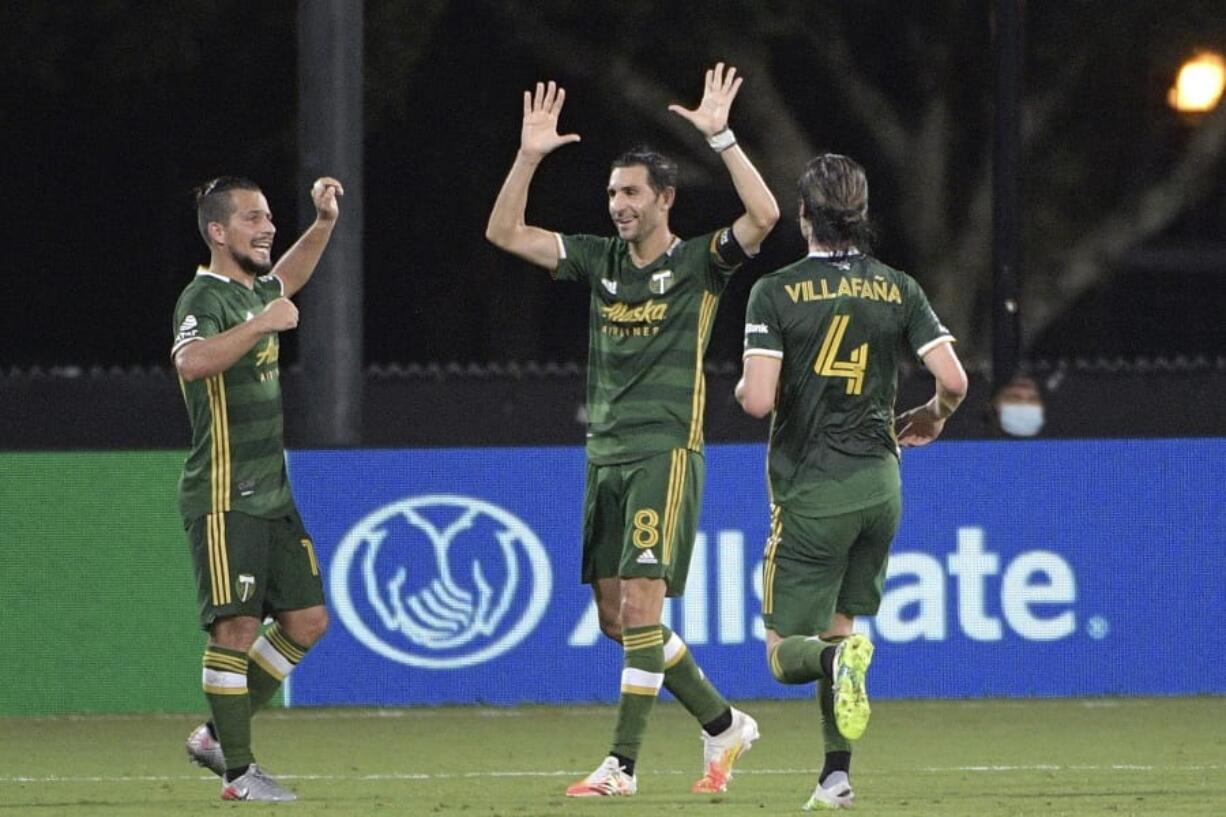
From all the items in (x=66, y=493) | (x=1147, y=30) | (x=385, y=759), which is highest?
(x=1147, y=30)

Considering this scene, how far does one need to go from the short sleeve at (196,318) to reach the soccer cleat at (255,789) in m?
1.44

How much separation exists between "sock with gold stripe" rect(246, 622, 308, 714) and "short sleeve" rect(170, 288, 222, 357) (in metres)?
1.13

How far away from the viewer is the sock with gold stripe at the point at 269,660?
404 inches

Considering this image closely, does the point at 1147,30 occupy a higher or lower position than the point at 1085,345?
higher

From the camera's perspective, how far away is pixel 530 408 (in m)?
22.5

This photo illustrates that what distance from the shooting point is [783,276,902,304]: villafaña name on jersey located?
9.27 metres

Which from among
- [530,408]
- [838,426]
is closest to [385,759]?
[838,426]

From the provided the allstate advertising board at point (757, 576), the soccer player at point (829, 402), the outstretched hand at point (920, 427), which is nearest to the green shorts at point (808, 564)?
the soccer player at point (829, 402)

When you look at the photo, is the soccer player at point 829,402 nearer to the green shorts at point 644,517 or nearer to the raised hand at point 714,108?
the raised hand at point 714,108

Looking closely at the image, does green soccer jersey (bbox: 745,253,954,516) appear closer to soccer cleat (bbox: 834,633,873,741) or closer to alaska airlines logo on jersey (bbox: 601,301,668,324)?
soccer cleat (bbox: 834,633,873,741)

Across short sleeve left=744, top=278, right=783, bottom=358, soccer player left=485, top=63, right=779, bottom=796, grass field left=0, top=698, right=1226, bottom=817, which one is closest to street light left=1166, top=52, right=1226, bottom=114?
grass field left=0, top=698, right=1226, bottom=817

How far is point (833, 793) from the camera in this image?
935 cm

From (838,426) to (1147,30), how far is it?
67.5 feet

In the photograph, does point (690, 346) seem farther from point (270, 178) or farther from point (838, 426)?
point (270, 178)
